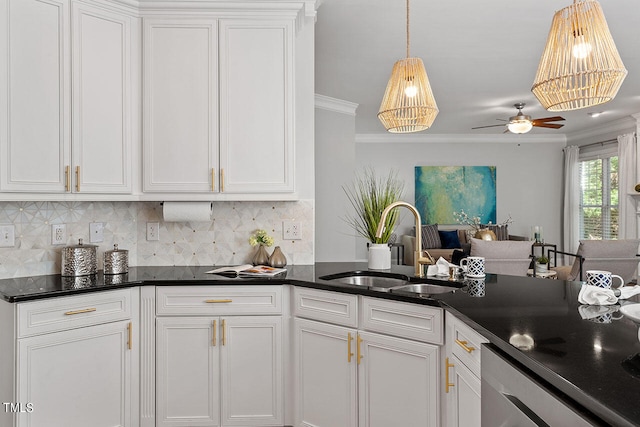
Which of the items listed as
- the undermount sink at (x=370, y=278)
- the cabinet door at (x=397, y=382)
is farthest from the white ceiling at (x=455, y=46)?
the cabinet door at (x=397, y=382)

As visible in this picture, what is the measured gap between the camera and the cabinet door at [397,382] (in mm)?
2064

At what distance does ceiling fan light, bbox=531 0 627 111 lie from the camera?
165cm

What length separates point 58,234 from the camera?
2.87 metres

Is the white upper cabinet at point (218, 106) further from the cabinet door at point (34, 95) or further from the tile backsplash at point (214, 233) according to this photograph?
the cabinet door at point (34, 95)

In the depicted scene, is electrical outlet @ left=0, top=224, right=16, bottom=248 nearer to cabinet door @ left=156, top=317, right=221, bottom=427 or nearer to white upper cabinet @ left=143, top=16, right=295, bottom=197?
white upper cabinet @ left=143, top=16, right=295, bottom=197

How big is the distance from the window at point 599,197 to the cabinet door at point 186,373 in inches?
286

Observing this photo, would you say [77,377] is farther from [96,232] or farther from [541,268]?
[541,268]

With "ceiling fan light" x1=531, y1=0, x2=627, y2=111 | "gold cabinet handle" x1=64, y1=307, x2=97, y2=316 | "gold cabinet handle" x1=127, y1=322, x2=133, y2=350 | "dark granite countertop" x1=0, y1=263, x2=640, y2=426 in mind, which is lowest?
"gold cabinet handle" x1=127, y1=322, x2=133, y2=350

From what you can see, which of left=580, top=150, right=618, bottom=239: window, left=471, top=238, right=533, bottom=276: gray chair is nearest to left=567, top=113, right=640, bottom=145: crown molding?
left=580, top=150, right=618, bottom=239: window

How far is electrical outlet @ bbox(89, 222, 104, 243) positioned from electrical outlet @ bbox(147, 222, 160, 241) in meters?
0.28

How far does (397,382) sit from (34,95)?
2353 mm

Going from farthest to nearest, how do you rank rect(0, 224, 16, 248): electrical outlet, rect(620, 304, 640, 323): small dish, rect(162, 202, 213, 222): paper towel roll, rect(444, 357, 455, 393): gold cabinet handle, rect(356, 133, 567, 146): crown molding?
rect(356, 133, 567, 146): crown molding
rect(162, 202, 213, 222): paper towel roll
rect(0, 224, 16, 248): electrical outlet
rect(444, 357, 455, 393): gold cabinet handle
rect(620, 304, 640, 323): small dish

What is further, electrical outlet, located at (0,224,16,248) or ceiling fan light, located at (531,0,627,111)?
electrical outlet, located at (0,224,16,248)

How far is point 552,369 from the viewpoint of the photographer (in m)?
1.12
